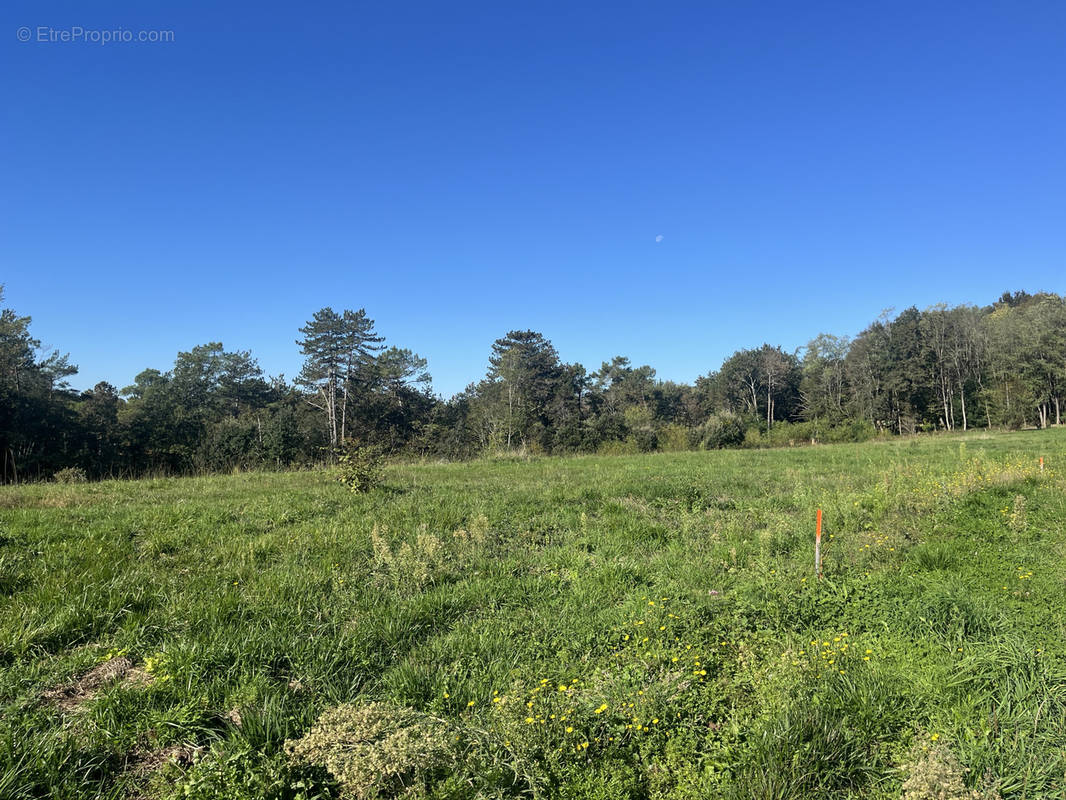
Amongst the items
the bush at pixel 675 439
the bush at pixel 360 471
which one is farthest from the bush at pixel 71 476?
the bush at pixel 675 439

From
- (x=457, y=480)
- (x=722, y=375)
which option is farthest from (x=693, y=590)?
(x=722, y=375)

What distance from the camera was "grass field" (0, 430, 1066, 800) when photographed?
2543 mm

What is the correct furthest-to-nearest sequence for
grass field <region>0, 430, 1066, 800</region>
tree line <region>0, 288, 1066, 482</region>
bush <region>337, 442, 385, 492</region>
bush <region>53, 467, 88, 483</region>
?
tree line <region>0, 288, 1066, 482</region>, bush <region>53, 467, 88, 483</region>, bush <region>337, 442, 385, 492</region>, grass field <region>0, 430, 1066, 800</region>

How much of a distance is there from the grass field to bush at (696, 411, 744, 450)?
26.4 m

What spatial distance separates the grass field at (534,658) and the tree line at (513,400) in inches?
702

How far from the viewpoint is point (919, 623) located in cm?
390

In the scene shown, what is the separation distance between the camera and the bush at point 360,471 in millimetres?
10320

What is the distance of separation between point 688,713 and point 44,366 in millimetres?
43394

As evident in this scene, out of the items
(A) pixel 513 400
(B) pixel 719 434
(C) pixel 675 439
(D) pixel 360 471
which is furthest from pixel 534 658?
(A) pixel 513 400

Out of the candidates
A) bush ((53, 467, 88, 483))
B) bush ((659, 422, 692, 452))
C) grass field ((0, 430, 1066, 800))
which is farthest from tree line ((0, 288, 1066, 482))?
grass field ((0, 430, 1066, 800))

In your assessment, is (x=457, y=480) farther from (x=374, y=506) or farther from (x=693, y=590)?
(x=693, y=590)

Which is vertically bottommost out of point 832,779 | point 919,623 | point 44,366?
point 832,779

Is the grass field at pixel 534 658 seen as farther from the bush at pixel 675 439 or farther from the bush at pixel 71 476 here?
the bush at pixel 675 439

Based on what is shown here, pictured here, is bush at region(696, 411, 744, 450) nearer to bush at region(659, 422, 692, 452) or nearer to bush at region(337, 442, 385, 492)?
bush at region(659, 422, 692, 452)
